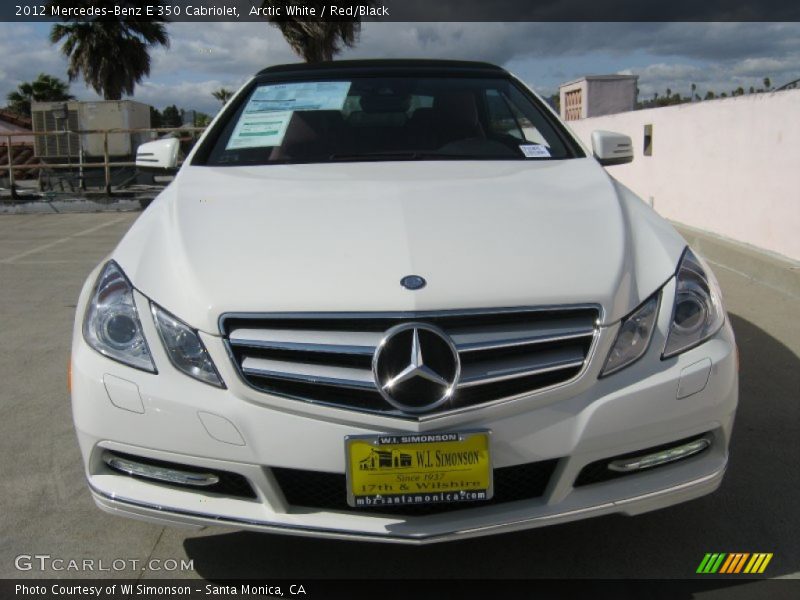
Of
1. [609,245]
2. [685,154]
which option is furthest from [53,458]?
[685,154]

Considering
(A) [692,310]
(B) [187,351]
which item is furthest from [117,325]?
(A) [692,310]

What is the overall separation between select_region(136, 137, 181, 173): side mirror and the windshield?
302 millimetres

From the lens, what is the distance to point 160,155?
3.59 meters

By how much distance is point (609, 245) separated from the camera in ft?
7.39

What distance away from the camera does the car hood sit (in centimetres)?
204

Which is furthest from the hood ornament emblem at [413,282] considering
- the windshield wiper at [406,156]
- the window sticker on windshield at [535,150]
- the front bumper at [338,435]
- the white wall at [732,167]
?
the white wall at [732,167]

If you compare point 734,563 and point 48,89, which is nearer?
point 734,563

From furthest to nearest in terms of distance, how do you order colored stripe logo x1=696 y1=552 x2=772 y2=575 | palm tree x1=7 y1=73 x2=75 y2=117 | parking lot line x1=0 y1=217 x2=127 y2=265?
palm tree x1=7 y1=73 x2=75 y2=117 → parking lot line x1=0 y1=217 x2=127 y2=265 → colored stripe logo x1=696 y1=552 x2=772 y2=575

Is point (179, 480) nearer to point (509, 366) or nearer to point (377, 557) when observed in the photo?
point (377, 557)

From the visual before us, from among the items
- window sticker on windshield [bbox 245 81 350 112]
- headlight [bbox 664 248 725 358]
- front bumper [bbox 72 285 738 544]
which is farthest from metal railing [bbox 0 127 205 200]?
headlight [bbox 664 248 725 358]

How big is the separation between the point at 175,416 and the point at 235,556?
0.71 meters

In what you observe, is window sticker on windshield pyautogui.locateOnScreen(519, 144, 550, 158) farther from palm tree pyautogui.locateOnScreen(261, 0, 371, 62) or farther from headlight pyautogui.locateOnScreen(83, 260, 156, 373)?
palm tree pyautogui.locateOnScreen(261, 0, 371, 62)

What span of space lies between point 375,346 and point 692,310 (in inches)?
35.5

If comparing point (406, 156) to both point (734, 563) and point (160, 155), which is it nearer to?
point (160, 155)
